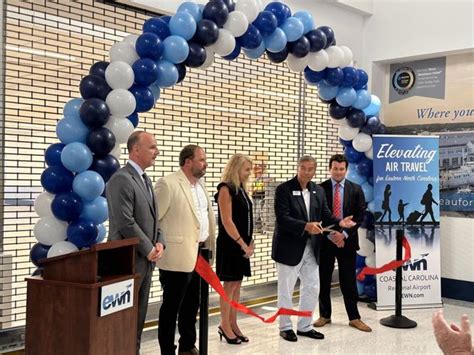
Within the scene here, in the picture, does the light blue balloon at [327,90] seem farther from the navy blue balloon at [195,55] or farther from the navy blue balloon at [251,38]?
the navy blue balloon at [195,55]

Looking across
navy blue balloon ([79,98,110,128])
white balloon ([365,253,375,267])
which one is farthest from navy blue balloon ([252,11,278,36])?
white balloon ([365,253,375,267])

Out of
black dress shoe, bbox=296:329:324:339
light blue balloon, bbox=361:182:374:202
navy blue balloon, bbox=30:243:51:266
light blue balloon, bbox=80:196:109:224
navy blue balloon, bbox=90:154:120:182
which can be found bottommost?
black dress shoe, bbox=296:329:324:339

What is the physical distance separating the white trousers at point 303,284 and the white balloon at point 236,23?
6.09ft

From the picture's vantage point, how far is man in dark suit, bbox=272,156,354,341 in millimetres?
4469

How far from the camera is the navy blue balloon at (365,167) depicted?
19.1ft

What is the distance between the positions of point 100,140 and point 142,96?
1.50 ft

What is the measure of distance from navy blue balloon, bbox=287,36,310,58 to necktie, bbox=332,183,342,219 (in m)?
1.28

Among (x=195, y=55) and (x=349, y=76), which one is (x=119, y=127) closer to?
(x=195, y=55)

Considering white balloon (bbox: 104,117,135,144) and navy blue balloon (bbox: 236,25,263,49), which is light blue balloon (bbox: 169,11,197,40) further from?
white balloon (bbox: 104,117,135,144)

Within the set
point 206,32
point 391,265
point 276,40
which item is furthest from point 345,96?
point 206,32

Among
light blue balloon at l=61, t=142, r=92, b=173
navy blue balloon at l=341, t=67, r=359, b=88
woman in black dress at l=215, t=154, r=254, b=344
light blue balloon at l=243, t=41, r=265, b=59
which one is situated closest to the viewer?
light blue balloon at l=61, t=142, r=92, b=173

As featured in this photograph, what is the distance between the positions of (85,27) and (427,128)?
14.1ft

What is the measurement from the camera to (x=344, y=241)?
5066 millimetres

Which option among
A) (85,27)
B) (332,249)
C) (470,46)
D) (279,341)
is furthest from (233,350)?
(470,46)
